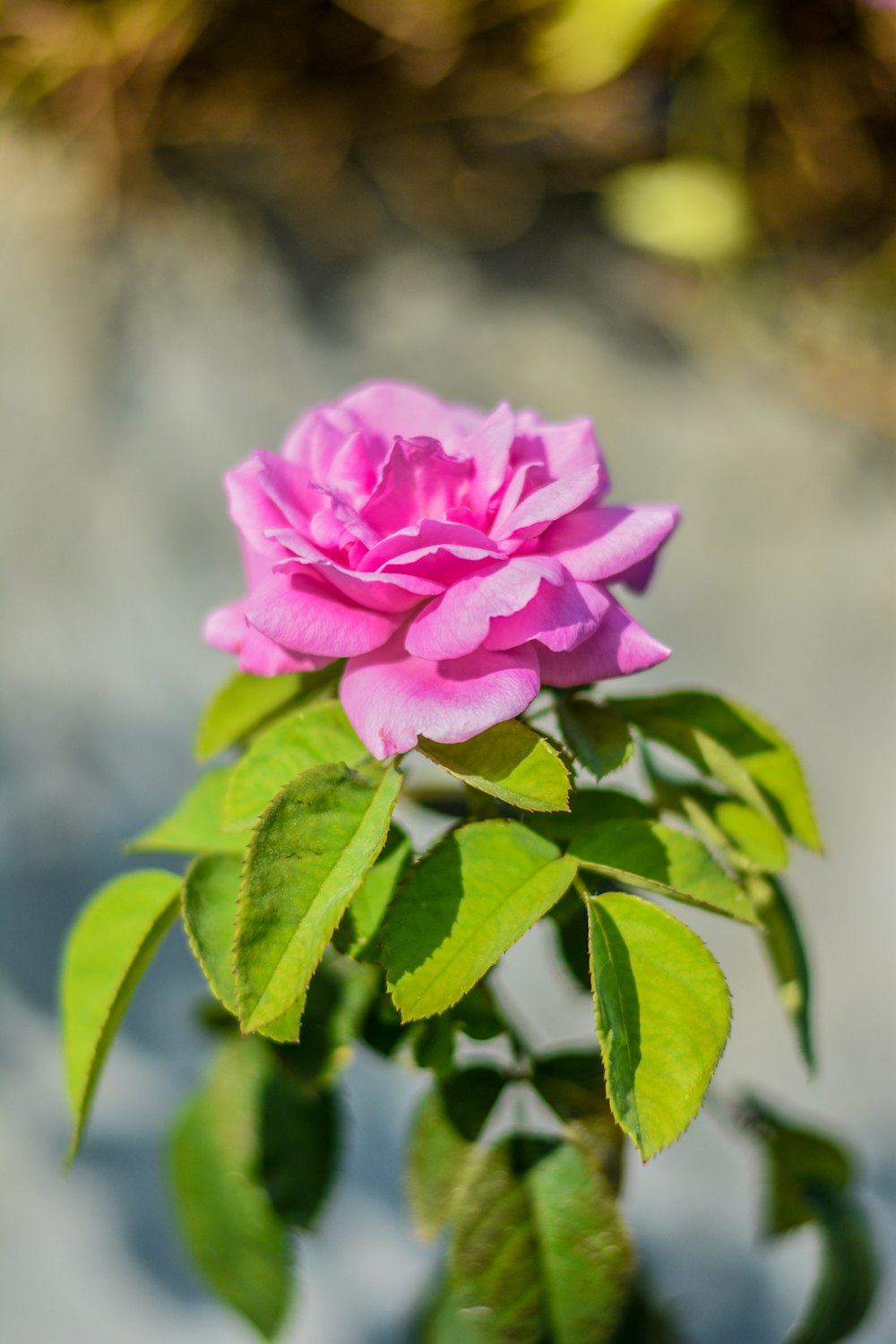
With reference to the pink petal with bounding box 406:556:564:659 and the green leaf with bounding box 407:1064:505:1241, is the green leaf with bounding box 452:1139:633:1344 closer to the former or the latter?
the green leaf with bounding box 407:1064:505:1241

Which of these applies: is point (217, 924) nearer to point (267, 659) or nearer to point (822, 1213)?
point (267, 659)

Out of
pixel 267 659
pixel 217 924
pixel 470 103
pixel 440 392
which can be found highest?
pixel 470 103

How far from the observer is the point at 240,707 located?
48cm

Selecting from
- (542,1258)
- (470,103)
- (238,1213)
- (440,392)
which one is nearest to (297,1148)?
(238,1213)

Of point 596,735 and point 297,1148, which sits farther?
point 297,1148

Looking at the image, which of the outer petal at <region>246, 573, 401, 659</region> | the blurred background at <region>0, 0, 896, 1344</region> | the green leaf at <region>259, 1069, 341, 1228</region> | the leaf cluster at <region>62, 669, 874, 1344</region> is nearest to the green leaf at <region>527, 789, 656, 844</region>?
the leaf cluster at <region>62, 669, 874, 1344</region>

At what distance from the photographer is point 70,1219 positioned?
3.49 feet

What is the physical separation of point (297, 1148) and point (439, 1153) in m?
0.09

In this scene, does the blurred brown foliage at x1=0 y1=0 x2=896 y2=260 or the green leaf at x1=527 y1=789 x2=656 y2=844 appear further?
the blurred brown foliage at x1=0 y1=0 x2=896 y2=260

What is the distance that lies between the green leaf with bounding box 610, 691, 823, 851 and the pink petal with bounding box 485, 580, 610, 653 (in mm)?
107

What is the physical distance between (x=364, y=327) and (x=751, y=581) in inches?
19.9

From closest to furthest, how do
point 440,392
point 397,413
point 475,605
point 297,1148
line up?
1. point 475,605
2. point 397,413
3. point 297,1148
4. point 440,392

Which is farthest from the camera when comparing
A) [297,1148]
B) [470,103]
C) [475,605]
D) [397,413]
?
[470,103]

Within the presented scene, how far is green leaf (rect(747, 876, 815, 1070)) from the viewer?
45 cm
